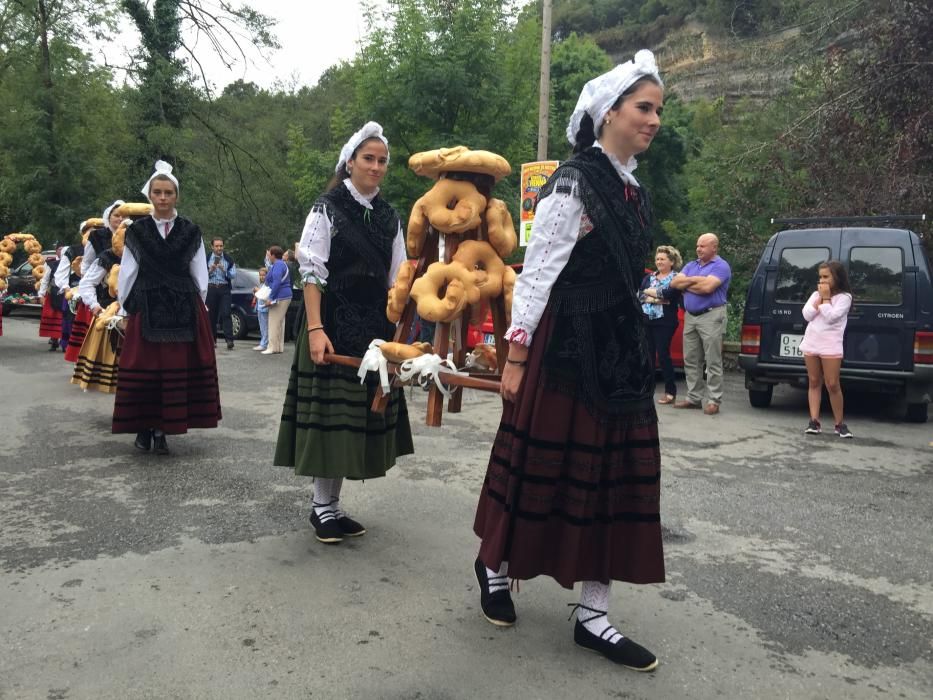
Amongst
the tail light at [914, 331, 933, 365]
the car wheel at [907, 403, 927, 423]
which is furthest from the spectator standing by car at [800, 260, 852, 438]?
the car wheel at [907, 403, 927, 423]

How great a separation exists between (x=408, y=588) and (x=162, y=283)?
3334 millimetres

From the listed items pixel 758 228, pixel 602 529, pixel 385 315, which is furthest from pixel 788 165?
pixel 602 529

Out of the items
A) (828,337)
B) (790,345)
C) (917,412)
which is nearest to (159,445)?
(828,337)


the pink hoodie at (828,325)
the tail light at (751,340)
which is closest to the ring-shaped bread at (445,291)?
the pink hoodie at (828,325)

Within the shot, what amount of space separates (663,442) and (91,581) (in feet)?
15.9

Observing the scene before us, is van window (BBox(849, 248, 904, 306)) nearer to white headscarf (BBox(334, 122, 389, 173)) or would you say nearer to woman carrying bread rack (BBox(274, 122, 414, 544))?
woman carrying bread rack (BBox(274, 122, 414, 544))

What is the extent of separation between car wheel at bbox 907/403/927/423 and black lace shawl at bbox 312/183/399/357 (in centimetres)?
664

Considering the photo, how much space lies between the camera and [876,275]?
844 cm

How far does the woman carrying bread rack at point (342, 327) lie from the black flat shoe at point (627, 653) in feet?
5.15

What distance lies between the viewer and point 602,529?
3053 mm

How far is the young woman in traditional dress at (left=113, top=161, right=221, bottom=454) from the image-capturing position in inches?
231

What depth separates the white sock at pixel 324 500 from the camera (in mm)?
4383

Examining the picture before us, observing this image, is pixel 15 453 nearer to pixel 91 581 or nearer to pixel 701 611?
pixel 91 581

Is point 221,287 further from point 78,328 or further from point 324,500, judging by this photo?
point 324,500
